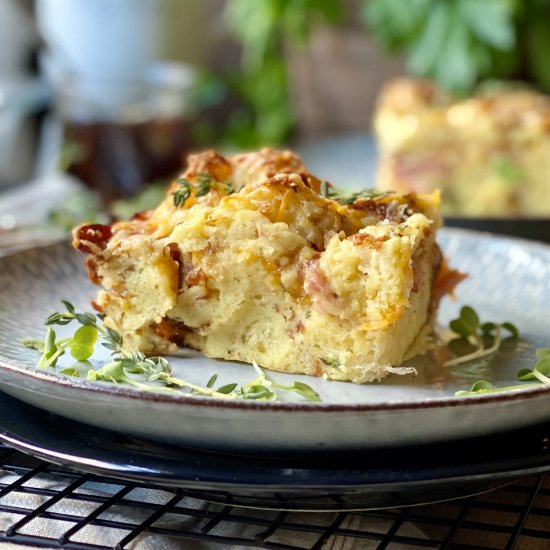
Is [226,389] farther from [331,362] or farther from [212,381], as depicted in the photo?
[331,362]

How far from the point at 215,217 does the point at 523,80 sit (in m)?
3.96

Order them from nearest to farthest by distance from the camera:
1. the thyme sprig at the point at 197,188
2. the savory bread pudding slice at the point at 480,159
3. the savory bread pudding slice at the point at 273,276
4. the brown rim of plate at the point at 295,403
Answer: the brown rim of plate at the point at 295,403 < the savory bread pudding slice at the point at 273,276 < the thyme sprig at the point at 197,188 < the savory bread pudding slice at the point at 480,159

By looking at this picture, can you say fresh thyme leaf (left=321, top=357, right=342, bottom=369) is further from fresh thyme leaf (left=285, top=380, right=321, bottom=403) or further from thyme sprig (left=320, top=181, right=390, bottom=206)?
thyme sprig (left=320, top=181, right=390, bottom=206)

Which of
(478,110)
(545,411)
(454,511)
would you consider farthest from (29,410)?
(478,110)

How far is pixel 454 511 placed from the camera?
1594 millimetres

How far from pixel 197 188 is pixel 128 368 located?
0.41 meters

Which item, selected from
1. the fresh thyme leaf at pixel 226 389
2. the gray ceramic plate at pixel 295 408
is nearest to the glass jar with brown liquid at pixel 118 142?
the gray ceramic plate at pixel 295 408

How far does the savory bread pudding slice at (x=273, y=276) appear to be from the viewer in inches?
65.9

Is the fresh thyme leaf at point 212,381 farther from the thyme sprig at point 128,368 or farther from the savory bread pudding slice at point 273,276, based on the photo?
the savory bread pudding slice at point 273,276

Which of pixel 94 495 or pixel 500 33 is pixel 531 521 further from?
pixel 500 33

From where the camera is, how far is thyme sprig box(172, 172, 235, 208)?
6.22ft

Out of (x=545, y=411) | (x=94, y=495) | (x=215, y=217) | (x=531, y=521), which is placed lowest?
(x=531, y=521)

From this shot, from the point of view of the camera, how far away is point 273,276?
1.76m

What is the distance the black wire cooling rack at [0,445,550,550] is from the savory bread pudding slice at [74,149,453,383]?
0.28 meters
